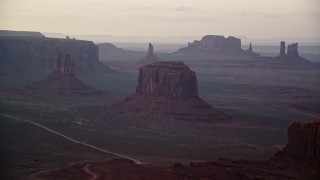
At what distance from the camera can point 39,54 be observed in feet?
582

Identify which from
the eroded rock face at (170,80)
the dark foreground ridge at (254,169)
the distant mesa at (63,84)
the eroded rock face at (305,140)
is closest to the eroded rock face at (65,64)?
the distant mesa at (63,84)

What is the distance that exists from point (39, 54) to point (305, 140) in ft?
427

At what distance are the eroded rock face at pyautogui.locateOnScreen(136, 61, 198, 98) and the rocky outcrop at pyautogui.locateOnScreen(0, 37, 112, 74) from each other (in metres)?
64.8

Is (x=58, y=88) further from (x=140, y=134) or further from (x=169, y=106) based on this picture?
(x=140, y=134)

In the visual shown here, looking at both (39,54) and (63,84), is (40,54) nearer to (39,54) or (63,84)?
(39,54)

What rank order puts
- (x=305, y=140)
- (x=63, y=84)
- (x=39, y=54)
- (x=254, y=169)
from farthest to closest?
(x=39, y=54), (x=63, y=84), (x=254, y=169), (x=305, y=140)

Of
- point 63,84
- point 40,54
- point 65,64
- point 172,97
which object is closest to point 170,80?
point 172,97

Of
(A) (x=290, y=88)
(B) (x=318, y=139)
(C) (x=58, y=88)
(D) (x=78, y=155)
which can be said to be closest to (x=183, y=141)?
(D) (x=78, y=155)

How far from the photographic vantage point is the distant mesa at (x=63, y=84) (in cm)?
13812

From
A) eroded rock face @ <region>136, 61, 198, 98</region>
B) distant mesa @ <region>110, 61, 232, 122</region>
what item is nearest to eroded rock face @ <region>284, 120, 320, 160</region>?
distant mesa @ <region>110, 61, 232, 122</region>

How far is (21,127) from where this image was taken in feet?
316

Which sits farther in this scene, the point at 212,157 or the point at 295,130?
the point at 212,157

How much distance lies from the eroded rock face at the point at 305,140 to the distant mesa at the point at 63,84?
8585 cm

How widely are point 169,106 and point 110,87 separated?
53.6 meters
